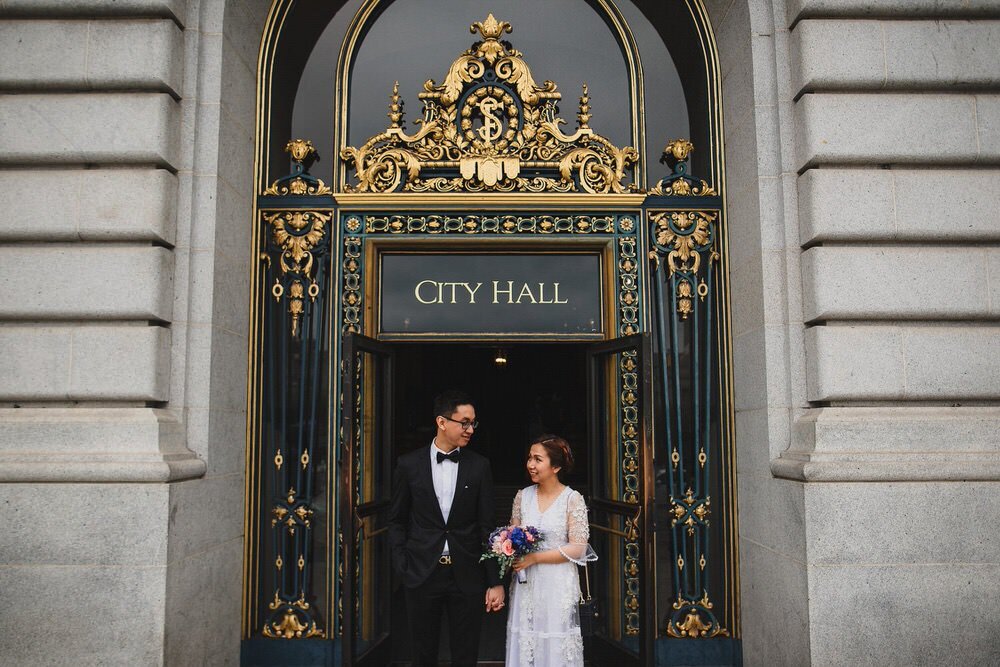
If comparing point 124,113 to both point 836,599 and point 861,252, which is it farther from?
point 836,599

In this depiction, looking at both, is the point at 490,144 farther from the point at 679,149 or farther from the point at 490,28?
the point at 679,149

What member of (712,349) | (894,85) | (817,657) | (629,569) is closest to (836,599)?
(817,657)

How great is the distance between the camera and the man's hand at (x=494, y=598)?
591 centimetres

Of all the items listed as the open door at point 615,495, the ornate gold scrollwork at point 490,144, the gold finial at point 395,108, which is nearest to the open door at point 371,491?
the ornate gold scrollwork at point 490,144

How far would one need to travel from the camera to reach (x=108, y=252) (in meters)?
6.37

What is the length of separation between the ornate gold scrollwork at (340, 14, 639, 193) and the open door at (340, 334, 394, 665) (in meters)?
1.71

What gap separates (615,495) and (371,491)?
7.15 feet

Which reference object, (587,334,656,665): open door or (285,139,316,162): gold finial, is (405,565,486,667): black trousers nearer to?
(587,334,656,665): open door

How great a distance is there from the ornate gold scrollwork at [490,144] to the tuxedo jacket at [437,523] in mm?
2764

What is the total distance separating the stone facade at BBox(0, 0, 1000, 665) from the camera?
5883 millimetres

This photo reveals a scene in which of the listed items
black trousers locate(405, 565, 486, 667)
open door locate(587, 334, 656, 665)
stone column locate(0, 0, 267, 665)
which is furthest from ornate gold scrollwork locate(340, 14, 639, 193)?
black trousers locate(405, 565, 486, 667)

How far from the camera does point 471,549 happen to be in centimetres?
615

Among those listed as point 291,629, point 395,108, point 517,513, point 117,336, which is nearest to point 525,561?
point 517,513

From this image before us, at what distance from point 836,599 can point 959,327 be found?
7.51ft
